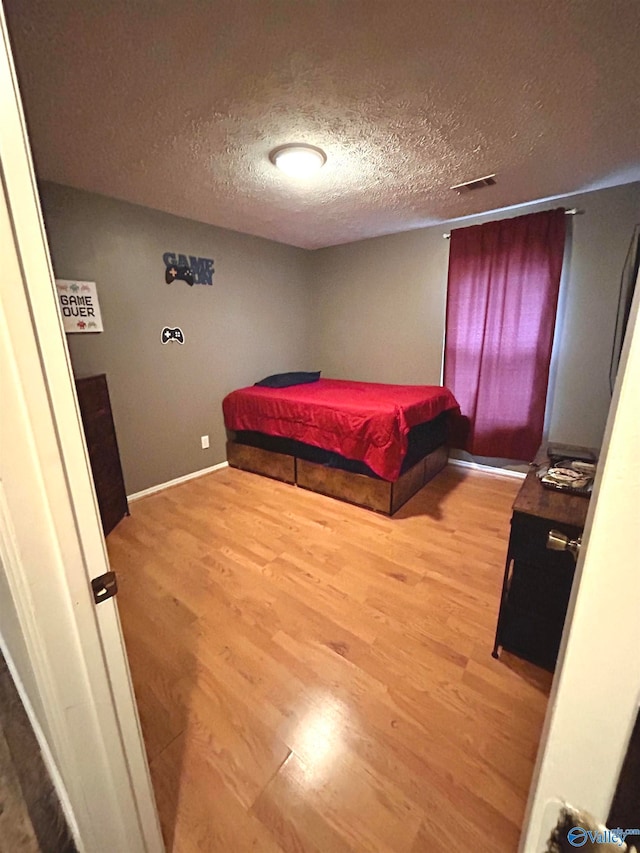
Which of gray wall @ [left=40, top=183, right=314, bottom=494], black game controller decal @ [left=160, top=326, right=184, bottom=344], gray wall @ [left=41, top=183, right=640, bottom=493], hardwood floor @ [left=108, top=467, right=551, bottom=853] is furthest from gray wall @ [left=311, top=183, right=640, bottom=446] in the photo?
black game controller decal @ [left=160, top=326, right=184, bottom=344]

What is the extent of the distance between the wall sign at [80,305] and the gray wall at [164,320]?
52 mm

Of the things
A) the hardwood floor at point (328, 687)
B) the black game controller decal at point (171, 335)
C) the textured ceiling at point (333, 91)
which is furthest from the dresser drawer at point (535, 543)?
the black game controller decal at point (171, 335)

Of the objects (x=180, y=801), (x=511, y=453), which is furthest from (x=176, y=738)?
(x=511, y=453)

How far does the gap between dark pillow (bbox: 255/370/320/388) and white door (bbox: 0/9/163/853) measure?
295 centimetres

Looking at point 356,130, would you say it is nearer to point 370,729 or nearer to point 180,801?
point 370,729

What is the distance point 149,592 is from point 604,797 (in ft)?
6.41

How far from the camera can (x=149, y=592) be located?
1.84m

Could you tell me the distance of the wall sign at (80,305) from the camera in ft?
7.71

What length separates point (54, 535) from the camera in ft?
1.84

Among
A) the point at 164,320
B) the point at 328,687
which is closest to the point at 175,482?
the point at 164,320

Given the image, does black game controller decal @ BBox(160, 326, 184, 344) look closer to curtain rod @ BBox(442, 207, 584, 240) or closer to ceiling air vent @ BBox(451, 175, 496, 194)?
ceiling air vent @ BBox(451, 175, 496, 194)

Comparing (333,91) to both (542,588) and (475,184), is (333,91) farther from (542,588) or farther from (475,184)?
(542,588)

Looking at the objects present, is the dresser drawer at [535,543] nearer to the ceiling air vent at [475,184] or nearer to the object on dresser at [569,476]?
the object on dresser at [569,476]

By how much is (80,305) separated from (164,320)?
613 millimetres
